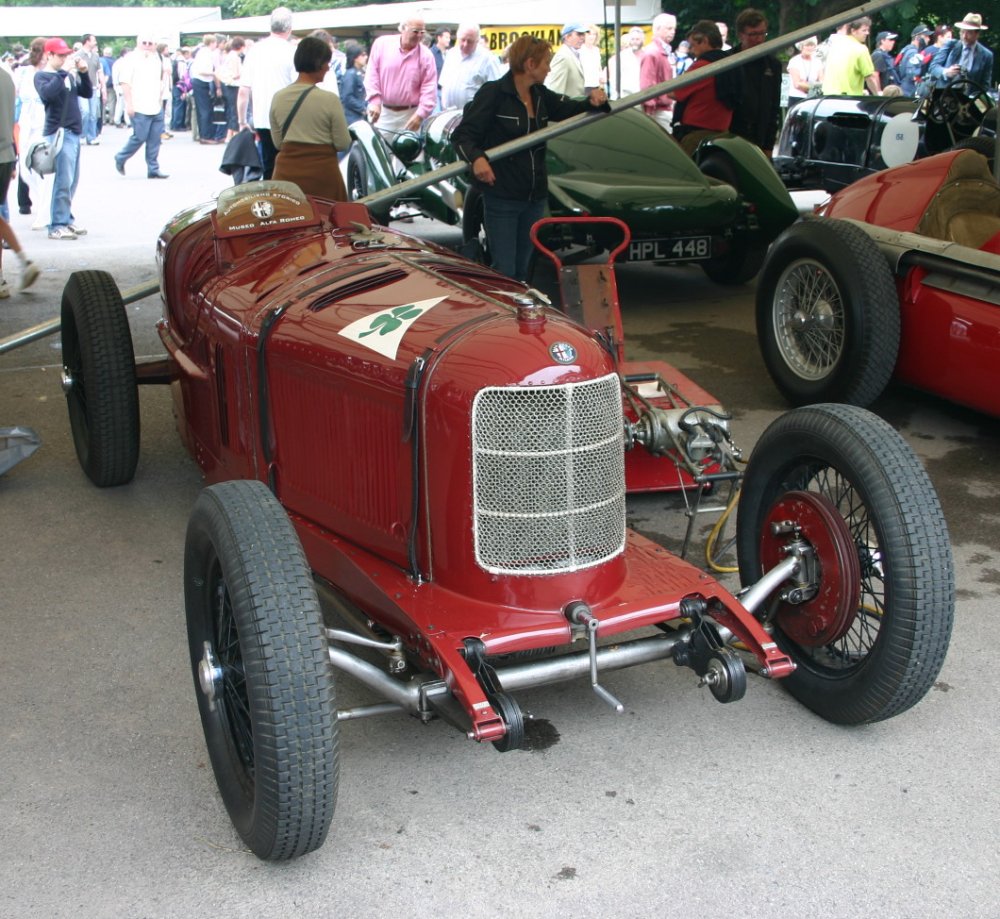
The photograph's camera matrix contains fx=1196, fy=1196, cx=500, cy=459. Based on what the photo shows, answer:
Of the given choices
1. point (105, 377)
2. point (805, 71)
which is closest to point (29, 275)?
point (105, 377)

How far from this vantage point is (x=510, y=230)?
6512mm

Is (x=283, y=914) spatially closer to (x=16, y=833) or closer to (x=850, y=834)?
(x=16, y=833)

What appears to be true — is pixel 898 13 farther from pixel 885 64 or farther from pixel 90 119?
pixel 90 119

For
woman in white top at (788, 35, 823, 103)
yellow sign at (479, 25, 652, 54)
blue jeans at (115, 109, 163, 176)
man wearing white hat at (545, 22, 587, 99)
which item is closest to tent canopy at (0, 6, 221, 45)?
yellow sign at (479, 25, 652, 54)

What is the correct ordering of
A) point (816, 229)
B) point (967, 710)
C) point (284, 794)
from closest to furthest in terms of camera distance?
point (284, 794) < point (967, 710) < point (816, 229)

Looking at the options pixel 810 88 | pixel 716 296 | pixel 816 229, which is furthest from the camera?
pixel 810 88

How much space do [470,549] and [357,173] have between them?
Answer: 26.1 ft

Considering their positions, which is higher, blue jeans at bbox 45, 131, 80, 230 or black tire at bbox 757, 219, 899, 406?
blue jeans at bbox 45, 131, 80, 230

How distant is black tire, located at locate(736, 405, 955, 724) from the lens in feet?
10.0

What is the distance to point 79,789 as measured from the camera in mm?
Answer: 3086

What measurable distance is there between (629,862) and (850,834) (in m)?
0.56

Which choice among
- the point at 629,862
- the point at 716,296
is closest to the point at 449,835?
the point at 629,862

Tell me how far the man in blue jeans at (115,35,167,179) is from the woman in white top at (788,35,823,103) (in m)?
8.20

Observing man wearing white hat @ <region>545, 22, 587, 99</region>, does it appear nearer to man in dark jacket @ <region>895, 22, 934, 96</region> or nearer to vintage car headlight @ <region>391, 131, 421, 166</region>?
vintage car headlight @ <region>391, 131, 421, 166</region>
